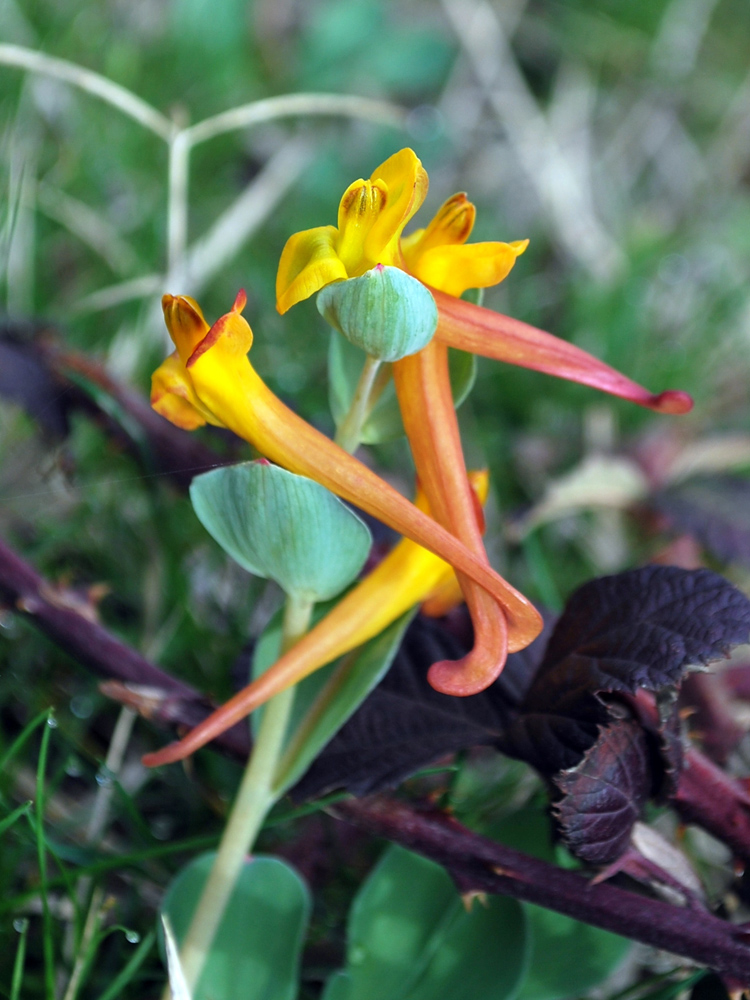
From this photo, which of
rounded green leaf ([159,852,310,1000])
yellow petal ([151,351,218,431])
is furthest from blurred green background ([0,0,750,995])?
yellow petal ([151,351,218,431])

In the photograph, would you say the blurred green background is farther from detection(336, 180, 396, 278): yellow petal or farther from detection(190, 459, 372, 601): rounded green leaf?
detection(336, 180, 396, 278): yellow petal

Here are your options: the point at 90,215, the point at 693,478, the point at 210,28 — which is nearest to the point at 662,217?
the point at 693,478

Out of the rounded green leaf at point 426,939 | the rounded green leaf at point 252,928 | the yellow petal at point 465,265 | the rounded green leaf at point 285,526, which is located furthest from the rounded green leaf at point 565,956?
the yellow petal at point 465,265

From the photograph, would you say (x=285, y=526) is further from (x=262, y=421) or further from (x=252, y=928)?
(x=252, y=928)

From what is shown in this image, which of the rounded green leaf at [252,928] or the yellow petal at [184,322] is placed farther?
the rounded green leaf at [252,928]

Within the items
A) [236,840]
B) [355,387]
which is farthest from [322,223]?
[236,840]

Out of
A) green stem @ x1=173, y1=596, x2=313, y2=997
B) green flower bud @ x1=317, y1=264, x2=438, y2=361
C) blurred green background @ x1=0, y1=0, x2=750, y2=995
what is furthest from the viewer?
blurred green background @ x1=0, y1=0, x2=750, y2=995

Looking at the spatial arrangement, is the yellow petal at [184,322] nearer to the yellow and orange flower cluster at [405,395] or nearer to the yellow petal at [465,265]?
the yellow and orange flower cluster at [405,395]
